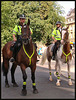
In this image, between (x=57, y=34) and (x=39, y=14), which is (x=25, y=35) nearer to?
(x=57, y=34)

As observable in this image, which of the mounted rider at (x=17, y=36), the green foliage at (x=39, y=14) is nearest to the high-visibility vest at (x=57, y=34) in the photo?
the mounted rider at (x=17, y=36)

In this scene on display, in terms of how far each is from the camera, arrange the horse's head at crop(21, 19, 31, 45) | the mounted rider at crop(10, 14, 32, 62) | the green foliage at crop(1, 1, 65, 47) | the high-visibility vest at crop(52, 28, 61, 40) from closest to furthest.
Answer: the horse's head at crop(21, 19, 31, 45) → the mounted rider at crop(10, 14, 32, 62) → the high-visibility vest at crop(52, 28, 61, 40) → the green foliage at crop(1, 1, 65, 47)

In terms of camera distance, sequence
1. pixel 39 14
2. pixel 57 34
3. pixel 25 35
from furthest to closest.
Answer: pixel 39 14
pixel 57 34
pixel 25 35

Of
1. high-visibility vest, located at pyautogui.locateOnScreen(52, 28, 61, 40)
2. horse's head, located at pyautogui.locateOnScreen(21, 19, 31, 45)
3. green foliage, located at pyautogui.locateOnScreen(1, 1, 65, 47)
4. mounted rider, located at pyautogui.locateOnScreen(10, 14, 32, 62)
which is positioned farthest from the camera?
green foliage, located at pyautogui.locateOnScreen(1, 1, 65, 47)

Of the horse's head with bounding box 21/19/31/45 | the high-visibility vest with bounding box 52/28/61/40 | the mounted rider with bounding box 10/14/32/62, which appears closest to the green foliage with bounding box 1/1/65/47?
the high-visibility vest with bounding box 52/28/61/40

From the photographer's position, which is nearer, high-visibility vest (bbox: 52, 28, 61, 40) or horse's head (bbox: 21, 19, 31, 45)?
horse's head (bbox: 21, 19, 31, 45)

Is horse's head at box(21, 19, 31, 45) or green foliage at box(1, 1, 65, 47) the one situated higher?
green foliage at box(1, 1, 65, 47)

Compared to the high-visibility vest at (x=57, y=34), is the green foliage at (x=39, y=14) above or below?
above

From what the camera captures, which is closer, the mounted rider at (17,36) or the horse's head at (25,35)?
the horse's head at (25,35)

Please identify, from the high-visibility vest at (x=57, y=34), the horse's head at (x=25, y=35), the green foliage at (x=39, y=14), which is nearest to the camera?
the horse's head at (x=25, y=35)

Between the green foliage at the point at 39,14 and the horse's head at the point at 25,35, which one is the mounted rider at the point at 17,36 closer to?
the horse's head at the point at 25,35

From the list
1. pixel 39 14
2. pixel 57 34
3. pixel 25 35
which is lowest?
pixel 25 35

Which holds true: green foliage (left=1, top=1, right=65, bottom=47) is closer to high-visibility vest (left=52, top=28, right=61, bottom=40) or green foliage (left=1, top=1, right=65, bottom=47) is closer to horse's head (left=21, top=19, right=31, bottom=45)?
high-visibility vest (left=52, top=28, right=61, bottom=40)

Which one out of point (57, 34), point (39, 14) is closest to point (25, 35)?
point (57, 34)
